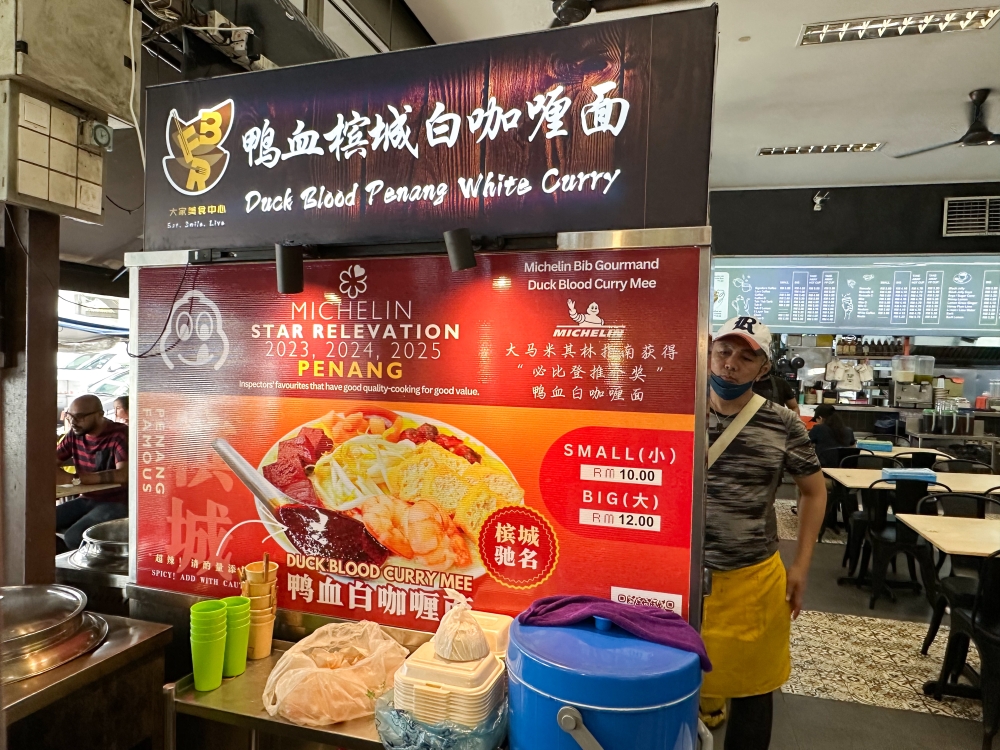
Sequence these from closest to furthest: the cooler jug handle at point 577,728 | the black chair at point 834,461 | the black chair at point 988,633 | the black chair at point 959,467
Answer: the cooler jug handle at point 577,728
the black chair at point 988,633
the black chair at point 959,467
the black chair at point 834,461

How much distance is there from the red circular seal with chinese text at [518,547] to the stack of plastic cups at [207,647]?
2.72 feet

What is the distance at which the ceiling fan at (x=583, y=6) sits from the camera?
265 centimetres

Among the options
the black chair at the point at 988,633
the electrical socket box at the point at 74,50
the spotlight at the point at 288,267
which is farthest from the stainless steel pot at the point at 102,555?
the black chair at the point at 988,633

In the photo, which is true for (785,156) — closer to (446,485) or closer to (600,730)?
(446,485)

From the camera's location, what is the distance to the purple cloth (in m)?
1.57

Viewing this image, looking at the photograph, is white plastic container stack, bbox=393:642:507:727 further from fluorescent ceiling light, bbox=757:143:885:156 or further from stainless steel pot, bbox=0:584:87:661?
fluorescent ceiling light, bbox=757:143:885:156

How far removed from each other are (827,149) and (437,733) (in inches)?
288

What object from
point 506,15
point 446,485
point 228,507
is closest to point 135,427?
point 228,507

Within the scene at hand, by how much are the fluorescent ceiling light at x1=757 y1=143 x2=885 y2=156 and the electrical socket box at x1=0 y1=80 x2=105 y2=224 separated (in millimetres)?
6666

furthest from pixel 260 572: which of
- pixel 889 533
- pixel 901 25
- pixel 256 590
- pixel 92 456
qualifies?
pixel 901 25

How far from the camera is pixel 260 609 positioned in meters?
2.12

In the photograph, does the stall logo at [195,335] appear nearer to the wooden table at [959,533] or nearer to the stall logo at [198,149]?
the stall logo at [198,149]

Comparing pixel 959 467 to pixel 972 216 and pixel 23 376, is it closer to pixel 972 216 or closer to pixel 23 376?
pixel 972 216

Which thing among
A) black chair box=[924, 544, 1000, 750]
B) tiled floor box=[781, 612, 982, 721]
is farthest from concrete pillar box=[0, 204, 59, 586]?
black chair box=[924, 544, 1000, 750]
